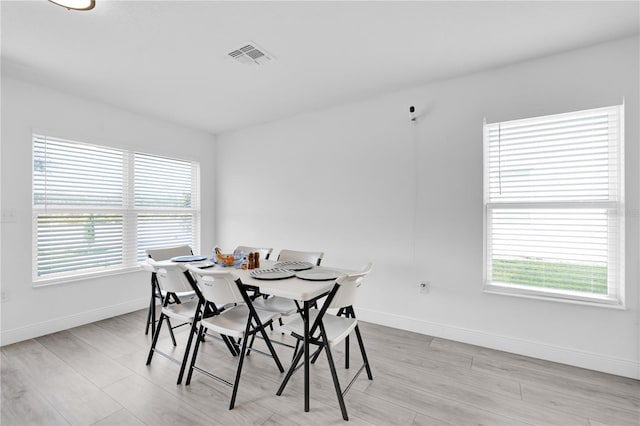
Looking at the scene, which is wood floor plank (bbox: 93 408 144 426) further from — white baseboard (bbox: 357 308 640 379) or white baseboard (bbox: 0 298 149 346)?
white baseboard (bbox: 357 308 640 379)

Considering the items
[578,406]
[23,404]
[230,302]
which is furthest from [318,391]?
[23,404]

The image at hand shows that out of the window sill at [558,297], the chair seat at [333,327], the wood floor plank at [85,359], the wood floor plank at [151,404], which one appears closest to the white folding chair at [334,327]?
the chair seat at [333,327]

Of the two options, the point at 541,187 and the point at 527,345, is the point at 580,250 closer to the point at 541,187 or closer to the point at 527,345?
the point at 541,187

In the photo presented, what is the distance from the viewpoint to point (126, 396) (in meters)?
2.06

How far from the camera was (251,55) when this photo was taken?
2543 millimetres

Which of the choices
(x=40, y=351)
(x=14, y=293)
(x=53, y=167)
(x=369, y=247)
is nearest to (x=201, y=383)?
(x=40, y=351)

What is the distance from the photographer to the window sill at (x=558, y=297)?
7.77ft

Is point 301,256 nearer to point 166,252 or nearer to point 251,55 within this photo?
point 166,252

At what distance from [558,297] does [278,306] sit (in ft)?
8.12

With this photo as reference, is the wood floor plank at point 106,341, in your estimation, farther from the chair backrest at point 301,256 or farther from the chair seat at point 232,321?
the chair backrest at point 301,256

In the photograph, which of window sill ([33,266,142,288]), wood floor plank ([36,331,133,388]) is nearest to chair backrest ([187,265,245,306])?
wood floor plank ([36,331,133,388])

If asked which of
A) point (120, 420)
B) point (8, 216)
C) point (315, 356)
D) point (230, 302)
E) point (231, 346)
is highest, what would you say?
point (8, 216)

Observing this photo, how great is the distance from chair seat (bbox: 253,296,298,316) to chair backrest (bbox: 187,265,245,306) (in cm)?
55

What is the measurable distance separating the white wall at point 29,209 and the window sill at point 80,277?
0.04 metres
